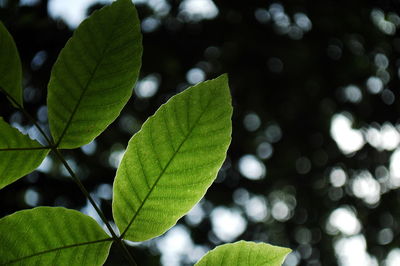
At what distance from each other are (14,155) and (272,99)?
3.08 meters

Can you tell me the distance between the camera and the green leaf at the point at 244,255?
1.57 feet

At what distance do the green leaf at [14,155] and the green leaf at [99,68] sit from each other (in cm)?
5

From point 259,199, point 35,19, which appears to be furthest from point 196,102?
point 259,199

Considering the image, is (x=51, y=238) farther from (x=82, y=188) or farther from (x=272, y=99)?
(x=272, y=99)

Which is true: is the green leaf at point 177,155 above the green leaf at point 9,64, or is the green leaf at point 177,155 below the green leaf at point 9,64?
below

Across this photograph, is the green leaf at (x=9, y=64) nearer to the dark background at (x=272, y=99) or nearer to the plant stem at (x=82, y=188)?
the plant stem at (x=82, y=188)

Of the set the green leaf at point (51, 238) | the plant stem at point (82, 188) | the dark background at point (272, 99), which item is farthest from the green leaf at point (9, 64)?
the dark background at point (272, 99)

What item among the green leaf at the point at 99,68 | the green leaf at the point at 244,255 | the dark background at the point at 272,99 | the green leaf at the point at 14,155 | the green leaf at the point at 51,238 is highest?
the green leaf at the point at 99,68

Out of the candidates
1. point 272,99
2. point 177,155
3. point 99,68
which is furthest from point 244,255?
point 272,99

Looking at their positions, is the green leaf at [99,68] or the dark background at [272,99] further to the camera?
the dark background at [272,99]

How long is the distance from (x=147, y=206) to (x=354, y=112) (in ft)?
11.8

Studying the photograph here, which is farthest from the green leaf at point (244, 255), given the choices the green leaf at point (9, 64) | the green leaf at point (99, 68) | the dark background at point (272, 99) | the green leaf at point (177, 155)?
the dark background at point (272, 99)

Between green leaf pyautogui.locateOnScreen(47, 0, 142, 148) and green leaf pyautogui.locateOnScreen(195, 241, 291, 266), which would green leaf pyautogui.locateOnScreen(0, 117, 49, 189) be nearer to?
green leaf pyautogui.locateOnScreen(47, 0, 142, 148)

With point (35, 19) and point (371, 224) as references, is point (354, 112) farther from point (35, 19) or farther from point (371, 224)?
point (35, 19)
